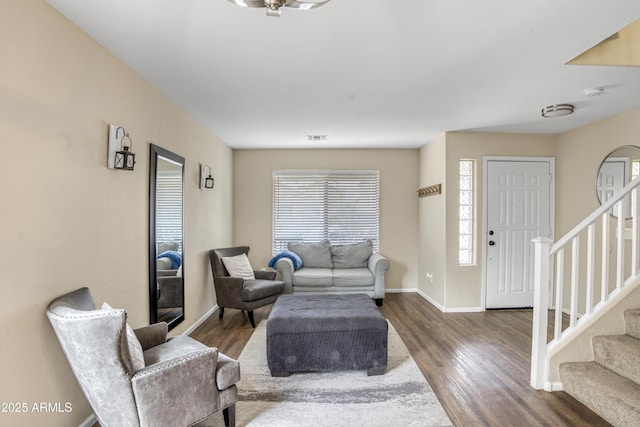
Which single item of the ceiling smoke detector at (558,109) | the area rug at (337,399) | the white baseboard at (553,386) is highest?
the ceiling smoke detector at (558,109)

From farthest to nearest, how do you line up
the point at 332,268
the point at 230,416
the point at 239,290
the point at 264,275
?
the point at 332,268
the point at 264,275
the point at 239,290
the point at 230,416

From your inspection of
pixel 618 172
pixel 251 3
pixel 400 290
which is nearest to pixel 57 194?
pixel 251 3

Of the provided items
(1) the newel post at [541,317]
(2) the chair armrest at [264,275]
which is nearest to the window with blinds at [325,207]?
(2) the chair armrest at [264,275]

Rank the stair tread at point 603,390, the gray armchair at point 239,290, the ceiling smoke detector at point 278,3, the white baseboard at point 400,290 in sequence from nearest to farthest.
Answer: the ceiling smoke detector at point 278,3 < the stair tread at point 603,390 < the gray armchair at point 239,290 < the white baseboard at point 400,290

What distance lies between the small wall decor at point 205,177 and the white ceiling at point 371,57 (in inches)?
23.4

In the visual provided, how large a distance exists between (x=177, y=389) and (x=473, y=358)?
2573 millimetres

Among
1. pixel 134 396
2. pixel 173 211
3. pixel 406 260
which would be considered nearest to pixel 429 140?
pixel 406 260

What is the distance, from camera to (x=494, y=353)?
9.89ft

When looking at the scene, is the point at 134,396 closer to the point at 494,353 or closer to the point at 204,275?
the point at 204,275

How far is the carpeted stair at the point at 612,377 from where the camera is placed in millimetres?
1921

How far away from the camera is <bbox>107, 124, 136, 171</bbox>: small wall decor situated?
217 cm

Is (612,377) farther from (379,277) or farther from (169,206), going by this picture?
(169,206)

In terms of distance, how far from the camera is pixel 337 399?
225cm

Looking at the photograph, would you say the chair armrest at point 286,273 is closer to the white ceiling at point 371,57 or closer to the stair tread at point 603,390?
the white ceiling at point 371,57
